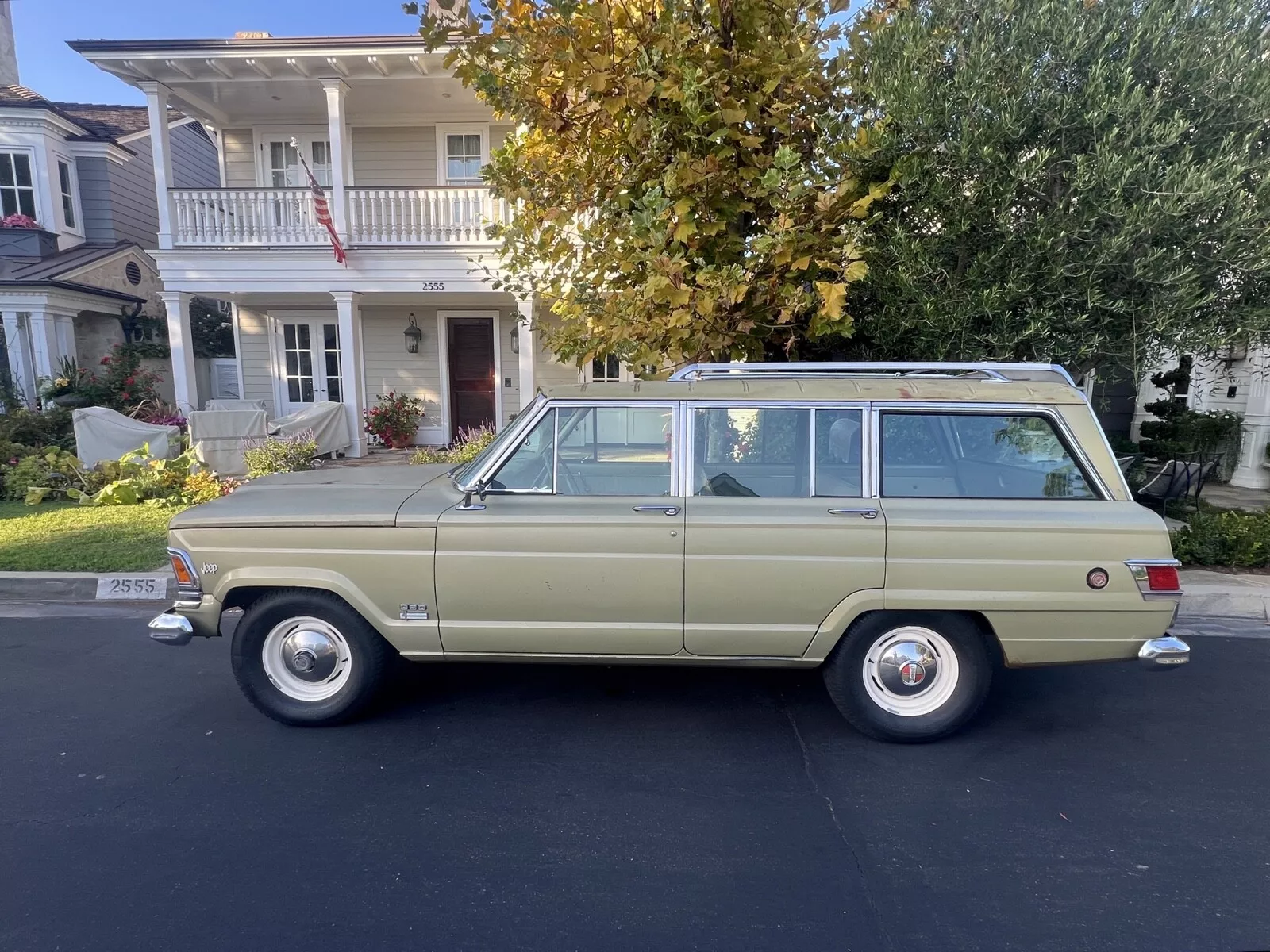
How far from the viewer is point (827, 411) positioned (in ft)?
Result: 12.5

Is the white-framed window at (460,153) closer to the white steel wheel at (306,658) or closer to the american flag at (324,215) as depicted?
the american flag at (324,215)

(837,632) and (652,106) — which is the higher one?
(652,106)

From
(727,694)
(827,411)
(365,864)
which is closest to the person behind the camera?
(365,864)

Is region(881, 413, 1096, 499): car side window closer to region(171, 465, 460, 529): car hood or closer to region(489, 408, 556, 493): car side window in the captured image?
region(489, 408, 556, 493): car side window

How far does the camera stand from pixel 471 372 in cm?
1390

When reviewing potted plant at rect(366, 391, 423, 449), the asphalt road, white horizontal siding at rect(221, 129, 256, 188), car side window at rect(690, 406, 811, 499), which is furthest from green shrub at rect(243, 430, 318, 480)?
car side window at rect(690, 406, 811, 499)

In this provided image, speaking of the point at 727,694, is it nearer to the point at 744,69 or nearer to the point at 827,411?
the point at 827,411

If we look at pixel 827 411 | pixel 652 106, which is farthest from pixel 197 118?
pixel 827 411

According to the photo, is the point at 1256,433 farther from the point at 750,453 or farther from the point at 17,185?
the point at 17,185

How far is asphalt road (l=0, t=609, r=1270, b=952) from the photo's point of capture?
2.57 metres

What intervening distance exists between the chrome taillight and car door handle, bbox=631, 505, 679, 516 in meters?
2.21

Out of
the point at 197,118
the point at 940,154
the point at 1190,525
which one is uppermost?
the point at 197,118

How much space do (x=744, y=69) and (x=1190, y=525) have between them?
600cm

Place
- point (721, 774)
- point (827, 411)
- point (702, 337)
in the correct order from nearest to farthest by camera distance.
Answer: point (721, 774), point (827, 411), point (702, 337)
